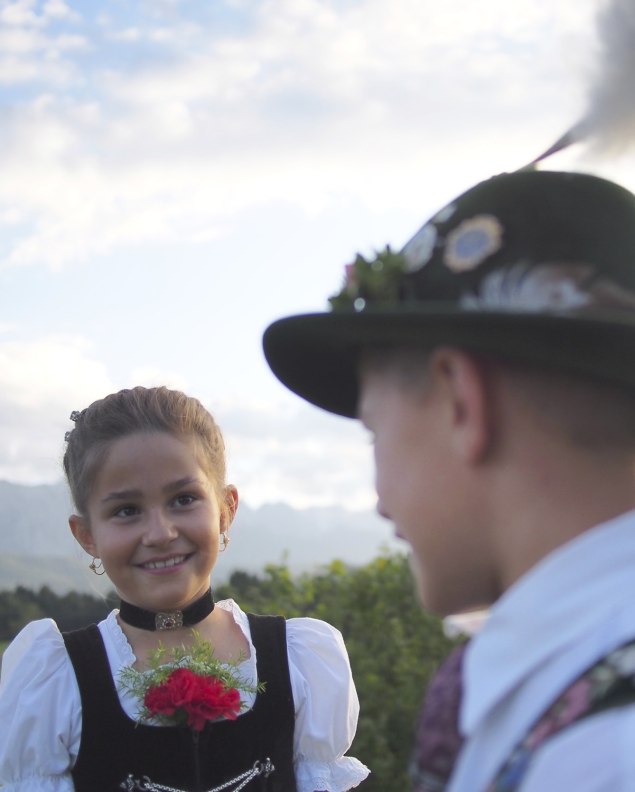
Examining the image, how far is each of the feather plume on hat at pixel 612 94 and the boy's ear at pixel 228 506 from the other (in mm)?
1963

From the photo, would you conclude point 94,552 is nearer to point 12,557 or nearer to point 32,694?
point 32,694

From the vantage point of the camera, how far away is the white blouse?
301cm

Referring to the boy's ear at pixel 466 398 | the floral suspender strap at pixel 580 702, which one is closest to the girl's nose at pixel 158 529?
the boy's ear at pixel 466 398

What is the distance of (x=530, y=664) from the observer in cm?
135

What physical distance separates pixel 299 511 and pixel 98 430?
25462mm

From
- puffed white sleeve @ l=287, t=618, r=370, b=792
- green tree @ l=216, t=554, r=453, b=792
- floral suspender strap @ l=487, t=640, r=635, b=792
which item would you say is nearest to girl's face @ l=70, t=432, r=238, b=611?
puffed white sleeve @ l=287, t=618, r=370, b=792

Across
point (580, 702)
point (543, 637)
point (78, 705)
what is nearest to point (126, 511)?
point (78, 705)

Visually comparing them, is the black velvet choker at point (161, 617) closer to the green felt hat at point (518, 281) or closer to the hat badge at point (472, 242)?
the green felt hat at point (518, 281)

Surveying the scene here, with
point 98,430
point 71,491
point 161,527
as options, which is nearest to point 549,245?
point 161,527

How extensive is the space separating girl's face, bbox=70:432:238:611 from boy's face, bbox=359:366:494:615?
5.59 ft

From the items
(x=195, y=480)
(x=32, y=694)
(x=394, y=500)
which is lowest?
(x=32, y=694)

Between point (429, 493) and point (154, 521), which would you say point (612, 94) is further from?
point (154, 521)

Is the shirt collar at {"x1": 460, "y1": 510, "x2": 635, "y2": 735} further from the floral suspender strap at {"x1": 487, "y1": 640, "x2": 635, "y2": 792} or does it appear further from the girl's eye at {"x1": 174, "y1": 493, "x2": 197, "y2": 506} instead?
the girl's eye at {"x1": 174, "y1": 493, "x2": 197, "y2": 506}

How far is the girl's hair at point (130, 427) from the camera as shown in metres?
3.36
